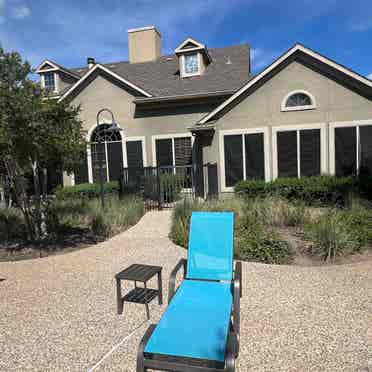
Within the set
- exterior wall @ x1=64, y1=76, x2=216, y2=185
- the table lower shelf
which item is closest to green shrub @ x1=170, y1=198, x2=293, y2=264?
the table lower shelf

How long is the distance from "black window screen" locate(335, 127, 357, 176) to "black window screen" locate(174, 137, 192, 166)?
676 centimetres

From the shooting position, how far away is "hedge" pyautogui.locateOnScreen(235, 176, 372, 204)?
11875 millimetres

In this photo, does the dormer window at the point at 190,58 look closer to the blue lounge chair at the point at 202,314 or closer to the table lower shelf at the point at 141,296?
the blue lounge chair at the point at 202,314

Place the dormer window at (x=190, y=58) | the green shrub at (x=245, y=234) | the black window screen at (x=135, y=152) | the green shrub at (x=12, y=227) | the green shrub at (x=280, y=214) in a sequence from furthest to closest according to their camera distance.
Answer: the dormer window at (x=190, y=58) → the black window screen at (x=135, y=152) → the green shrub at (x=12, y=227) → the green shrub at (x=280, y=214) → the green shrub at (x=245, y=234)

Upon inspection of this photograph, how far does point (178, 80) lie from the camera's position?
17.8m

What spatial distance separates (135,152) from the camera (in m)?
16.9

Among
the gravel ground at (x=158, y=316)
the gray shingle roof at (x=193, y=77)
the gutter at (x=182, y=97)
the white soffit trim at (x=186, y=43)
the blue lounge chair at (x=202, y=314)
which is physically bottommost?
the gravel ground at (x=158, y=316)

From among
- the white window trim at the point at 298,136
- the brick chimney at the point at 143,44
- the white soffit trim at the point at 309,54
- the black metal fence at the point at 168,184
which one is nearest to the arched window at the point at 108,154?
the black metal fence at the point at 168,184

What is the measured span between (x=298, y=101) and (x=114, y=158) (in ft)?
31.2

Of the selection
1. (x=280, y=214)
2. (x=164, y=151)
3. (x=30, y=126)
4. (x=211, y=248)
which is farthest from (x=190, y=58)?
(x=211, y=248)

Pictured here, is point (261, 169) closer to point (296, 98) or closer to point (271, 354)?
point (296, 98)

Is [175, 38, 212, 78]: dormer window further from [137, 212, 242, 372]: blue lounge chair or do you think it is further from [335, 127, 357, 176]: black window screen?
[137, 212, 242, 372]: blue lounge chair

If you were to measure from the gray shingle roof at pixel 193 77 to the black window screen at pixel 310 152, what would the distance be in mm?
4241

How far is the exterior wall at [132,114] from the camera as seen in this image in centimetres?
1623
